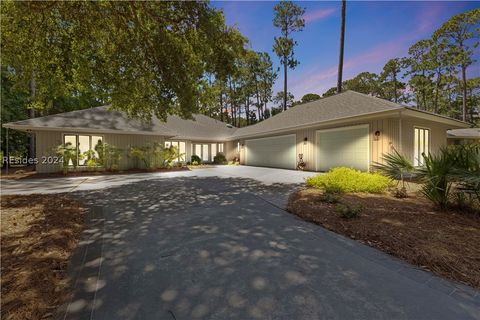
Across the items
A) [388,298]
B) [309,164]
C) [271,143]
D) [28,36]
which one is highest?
[28,36]

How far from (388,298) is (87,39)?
29.0 feet

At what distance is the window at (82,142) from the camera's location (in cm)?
1317

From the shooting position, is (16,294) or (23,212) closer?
(16,294)

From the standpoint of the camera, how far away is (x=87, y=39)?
6535mm

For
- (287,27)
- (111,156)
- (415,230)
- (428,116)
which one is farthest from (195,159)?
(415,230)

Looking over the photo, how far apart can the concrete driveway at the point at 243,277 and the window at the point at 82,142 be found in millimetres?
11322

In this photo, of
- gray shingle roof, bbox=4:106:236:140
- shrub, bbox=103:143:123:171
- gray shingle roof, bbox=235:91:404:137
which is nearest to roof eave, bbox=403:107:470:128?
gray shingle roof, bbox=235:91:404:137

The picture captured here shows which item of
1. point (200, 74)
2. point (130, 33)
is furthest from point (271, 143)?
point (130, 33)

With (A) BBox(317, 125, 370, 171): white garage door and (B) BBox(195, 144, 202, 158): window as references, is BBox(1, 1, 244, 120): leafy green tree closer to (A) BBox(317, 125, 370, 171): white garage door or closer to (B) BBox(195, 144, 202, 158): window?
(A) BBox(317, 125, 370, 171): white garage door

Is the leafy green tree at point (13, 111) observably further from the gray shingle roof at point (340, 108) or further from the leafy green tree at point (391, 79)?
the leafy green tree at point (391, 79)

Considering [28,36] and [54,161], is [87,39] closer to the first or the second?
[28,36]

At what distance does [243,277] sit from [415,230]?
3.06 m

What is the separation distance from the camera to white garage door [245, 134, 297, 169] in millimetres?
15102

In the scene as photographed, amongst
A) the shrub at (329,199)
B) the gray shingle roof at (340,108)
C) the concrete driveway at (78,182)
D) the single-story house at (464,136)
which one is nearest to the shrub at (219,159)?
the gray shingle roof at (340,108)
